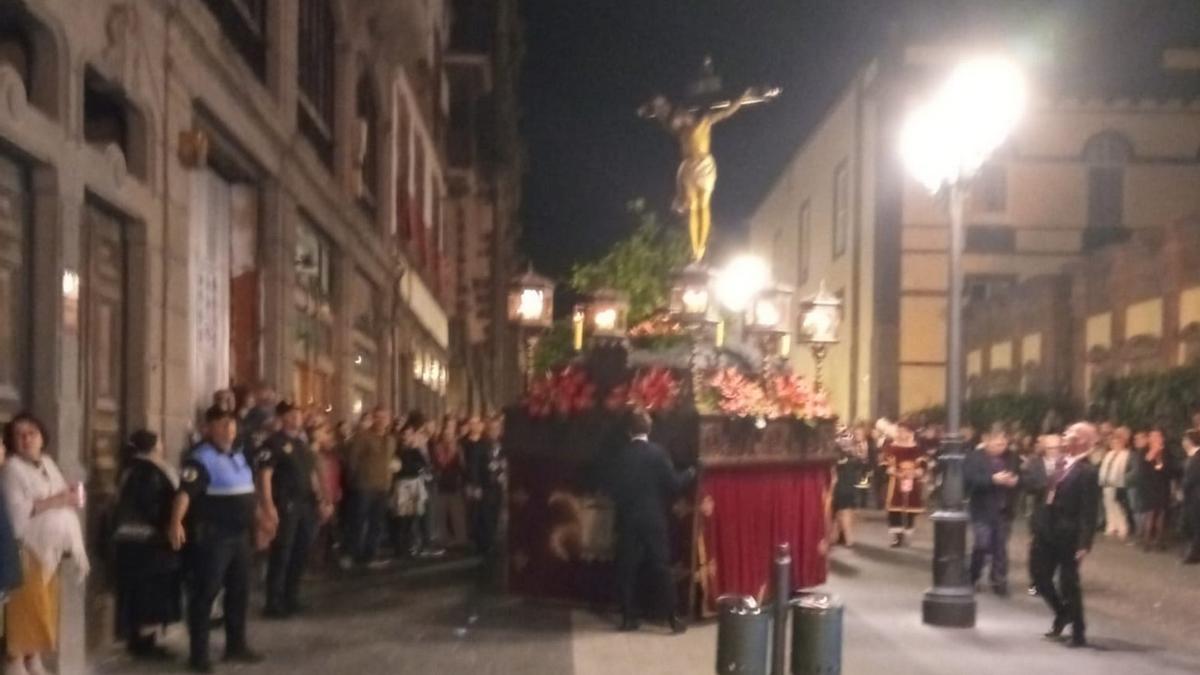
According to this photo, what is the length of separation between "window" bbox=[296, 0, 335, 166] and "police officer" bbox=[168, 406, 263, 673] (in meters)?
8.90

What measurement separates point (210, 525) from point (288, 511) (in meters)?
2.31

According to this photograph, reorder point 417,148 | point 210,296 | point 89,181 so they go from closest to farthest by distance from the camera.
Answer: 1. point 89,181
2. point 210,296
3. point 417,148

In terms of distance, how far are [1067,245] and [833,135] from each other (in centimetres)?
907

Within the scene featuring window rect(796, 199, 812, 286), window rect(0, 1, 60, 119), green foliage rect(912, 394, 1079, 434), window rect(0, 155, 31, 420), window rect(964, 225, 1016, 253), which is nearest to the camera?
window rect(0, 155, 31, 420)

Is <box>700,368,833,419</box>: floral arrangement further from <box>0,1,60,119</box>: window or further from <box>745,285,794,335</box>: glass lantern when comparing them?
<box>0,1,60,119</box>: window

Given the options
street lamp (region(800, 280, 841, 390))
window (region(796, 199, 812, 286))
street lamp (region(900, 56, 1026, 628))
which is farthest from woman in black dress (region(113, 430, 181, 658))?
window (region(796, 199, 812, 286))

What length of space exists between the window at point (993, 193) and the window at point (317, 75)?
2338cm

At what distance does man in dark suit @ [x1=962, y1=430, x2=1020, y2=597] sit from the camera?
14602 millimetres

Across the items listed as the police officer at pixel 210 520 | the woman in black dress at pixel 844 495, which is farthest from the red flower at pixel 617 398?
the woman in black dress at pixel 844 495

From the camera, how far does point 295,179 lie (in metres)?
17.0

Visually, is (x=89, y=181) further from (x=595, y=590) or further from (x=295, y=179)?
(x=295, y=179)

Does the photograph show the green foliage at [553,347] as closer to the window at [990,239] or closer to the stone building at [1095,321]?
the stone building at [1095,321]

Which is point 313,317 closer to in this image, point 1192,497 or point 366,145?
point 366,145

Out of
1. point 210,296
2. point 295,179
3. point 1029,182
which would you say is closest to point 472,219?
point 1029,182
